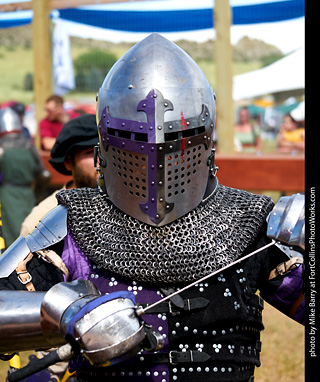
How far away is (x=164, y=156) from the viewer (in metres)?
3.04

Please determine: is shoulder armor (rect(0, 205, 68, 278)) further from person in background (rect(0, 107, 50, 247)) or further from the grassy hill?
the grassy hill

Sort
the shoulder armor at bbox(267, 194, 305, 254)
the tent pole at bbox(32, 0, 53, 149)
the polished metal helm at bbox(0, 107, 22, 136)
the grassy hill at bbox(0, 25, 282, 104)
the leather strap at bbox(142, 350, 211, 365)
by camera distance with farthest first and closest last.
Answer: the grassy hill at bbox(0, 25, 282, 104) < the tent pole at bbox(32, 0, 53, 149) < the polished metal helm at bbox(0, 107, 22, 136) < the leather strap at bbox(142, 350, 211, 365) < the shoulder armor at bbox(267, 194, 305, 254)

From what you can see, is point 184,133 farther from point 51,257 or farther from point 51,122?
point 51,122

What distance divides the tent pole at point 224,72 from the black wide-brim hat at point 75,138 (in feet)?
21.4

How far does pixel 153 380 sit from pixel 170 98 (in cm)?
111

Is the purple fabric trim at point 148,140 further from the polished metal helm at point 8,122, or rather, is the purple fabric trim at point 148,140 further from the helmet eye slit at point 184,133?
the polished metal helm at point 8,122

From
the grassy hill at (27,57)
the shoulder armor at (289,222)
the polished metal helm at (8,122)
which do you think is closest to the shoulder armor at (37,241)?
the shoulder armor at (289,222)

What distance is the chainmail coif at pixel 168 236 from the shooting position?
3.04m

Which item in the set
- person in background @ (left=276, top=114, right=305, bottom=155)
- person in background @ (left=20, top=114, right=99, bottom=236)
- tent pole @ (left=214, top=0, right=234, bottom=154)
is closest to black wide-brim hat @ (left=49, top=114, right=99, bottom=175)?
person in background @ (left=20, top=114, right=99, bottom=236)

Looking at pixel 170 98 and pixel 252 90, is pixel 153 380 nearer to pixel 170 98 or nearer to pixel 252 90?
pixel 170 98

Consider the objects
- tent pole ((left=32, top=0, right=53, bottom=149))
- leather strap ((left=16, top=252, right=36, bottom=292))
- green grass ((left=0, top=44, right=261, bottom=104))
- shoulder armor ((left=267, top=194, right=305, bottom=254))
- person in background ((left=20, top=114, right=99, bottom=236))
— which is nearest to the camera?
shoulder armor ((left=267, top=194, right=305, bottom=254))

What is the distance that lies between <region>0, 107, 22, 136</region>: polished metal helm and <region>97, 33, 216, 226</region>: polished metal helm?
586 cm

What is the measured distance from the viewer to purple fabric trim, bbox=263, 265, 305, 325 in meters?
3.11

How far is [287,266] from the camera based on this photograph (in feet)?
10.1
